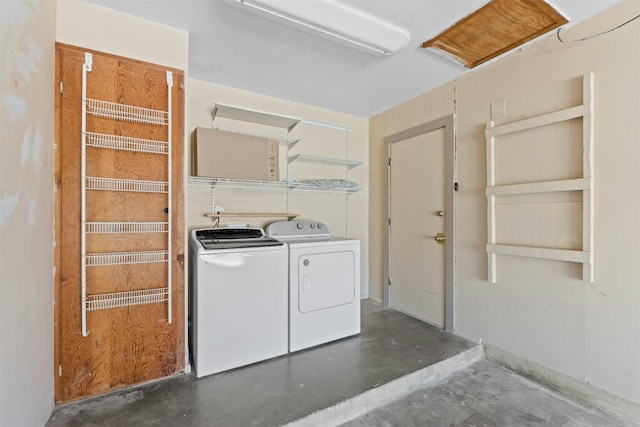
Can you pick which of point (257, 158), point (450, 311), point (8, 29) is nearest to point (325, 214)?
point (257, 158)

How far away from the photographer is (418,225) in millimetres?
3029

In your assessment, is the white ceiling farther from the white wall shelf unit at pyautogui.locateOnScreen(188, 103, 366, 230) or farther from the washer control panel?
the washer control panel

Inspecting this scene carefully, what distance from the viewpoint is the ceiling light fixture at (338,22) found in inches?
66.1

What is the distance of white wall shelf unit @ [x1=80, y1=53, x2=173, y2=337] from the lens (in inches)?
67.3

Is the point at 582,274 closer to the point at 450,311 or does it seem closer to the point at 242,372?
the point at 450,311

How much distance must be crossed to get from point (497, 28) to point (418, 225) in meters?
1.77

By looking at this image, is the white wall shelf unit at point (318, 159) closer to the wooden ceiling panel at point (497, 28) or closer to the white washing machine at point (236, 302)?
the white washing machine at point (236, 302)

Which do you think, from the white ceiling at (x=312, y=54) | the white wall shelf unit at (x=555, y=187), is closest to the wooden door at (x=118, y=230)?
the white ceiling at (x=312, y=54)

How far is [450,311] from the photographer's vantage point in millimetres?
2656

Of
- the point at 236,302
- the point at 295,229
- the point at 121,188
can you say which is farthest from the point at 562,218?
the point at 121,188

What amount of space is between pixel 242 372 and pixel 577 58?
123 inches

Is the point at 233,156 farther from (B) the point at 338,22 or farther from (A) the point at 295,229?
(B) the point at 338,22

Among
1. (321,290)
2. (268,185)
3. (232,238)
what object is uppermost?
(268,185)

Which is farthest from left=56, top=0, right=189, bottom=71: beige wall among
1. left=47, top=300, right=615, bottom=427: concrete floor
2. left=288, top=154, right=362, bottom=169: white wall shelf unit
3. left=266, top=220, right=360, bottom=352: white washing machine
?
left=47, top=300, right=615, bottom=427: concrete floor
